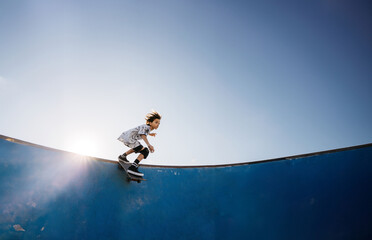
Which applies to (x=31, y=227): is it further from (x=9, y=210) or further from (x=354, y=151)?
(x=354, y=151)

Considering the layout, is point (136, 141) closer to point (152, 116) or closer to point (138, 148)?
point (138, 148)

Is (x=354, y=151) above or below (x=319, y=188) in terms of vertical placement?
above

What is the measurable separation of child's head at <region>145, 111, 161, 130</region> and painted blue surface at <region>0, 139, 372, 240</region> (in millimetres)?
916

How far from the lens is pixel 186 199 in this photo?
372cm

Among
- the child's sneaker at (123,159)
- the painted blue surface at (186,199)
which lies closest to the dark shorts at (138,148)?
the child's sneaker at (123,159)

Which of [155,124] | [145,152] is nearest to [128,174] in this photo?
[145,152]

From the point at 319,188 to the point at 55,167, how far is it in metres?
4.22

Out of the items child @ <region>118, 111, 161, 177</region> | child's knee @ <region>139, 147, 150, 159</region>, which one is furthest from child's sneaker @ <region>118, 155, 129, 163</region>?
child's knee @ <region>139, 147, 150, 159</region>

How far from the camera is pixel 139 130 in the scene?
11.2 feet

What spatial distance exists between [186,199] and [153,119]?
1786 mm

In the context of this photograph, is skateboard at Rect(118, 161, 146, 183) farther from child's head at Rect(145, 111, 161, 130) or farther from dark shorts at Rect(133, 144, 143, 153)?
child's head at Rect(145, 111, 161, 130)

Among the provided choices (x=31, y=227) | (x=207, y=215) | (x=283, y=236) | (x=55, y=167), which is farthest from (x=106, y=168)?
(x=283, y=236)

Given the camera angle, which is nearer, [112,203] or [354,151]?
[112,203]

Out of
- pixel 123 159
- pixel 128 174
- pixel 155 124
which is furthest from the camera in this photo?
pixel 155 124
